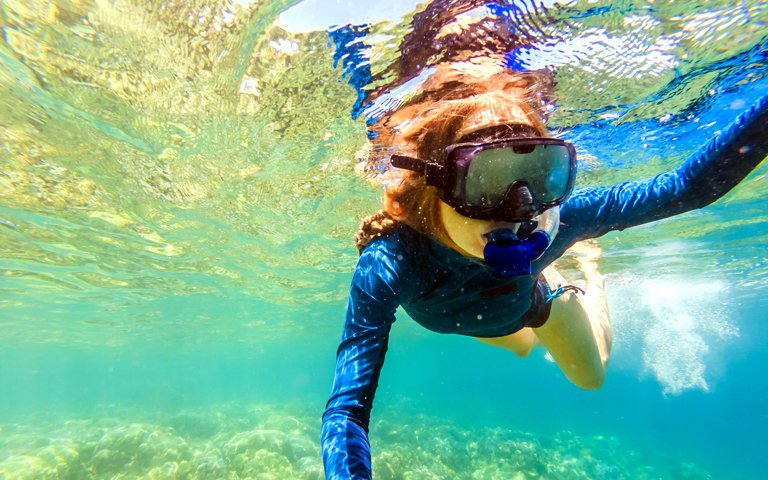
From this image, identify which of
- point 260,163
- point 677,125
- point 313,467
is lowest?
point 313,467

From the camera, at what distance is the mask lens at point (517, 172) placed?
2.63m

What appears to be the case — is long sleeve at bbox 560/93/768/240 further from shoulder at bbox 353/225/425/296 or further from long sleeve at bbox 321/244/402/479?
long sleeve at bbox 321/244/402/479

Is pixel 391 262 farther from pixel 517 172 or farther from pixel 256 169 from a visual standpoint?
pixel 256 169

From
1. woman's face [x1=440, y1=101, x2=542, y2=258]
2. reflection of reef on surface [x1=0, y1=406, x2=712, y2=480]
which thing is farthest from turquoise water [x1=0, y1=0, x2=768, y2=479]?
woman's face [x1=440, y1=101, x2=542, y2=258]

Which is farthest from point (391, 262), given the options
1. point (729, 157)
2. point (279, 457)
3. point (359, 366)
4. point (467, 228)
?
point (279, 457)

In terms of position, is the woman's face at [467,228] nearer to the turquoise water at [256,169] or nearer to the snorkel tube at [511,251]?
the snorkel tube at [511,251]

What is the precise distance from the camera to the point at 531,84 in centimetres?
691

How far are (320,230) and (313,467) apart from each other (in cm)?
878

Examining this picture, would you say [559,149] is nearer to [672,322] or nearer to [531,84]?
[531,84]

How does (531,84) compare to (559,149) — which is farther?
(531,84)

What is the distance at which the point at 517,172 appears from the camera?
8.82 ft

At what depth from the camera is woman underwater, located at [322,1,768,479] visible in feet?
8.28

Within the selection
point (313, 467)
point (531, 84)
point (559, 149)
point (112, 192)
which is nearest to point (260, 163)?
point (112, 192)

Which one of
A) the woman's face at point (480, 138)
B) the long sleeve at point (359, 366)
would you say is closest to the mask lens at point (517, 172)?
the woman's face at point (480, 138)
